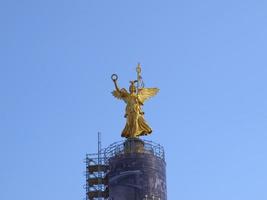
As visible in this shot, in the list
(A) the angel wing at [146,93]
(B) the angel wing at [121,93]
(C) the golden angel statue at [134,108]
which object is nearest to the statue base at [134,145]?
(C) the golden angel statue at [134,108]

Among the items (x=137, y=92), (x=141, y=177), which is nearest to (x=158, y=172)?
(x=141, y=177)

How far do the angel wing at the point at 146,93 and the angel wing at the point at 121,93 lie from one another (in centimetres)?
131

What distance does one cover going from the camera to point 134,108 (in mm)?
78125

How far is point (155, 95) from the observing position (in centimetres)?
8044

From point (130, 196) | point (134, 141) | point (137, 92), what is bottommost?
point (130, 196)

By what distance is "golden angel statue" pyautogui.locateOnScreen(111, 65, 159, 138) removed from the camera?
77.7 m

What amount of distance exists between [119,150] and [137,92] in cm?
587

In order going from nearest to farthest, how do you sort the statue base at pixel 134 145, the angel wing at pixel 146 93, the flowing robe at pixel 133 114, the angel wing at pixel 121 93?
the statue base at pixel 134 145 < the flowing robe at pixel 133 114 < the angel wing at pixel 121 93 < the angel wing at pixel 146 93

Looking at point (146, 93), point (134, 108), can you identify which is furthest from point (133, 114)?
point (146, 93)

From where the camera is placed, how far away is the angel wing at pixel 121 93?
259ft

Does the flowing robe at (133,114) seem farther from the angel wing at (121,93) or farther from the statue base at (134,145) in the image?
the statue base at (134,145)

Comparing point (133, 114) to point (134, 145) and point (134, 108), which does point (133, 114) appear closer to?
point (134, 108)

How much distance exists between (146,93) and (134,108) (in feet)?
8.04

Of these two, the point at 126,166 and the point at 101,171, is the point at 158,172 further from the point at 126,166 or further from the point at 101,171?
the point at 101,171
